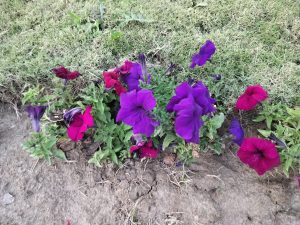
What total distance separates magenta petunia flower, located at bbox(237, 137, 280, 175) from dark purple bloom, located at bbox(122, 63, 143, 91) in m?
0.68

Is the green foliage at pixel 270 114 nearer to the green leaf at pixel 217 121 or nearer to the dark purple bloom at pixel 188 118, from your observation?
the green leaf at pixel 217 121

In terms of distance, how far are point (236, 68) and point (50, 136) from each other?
1.39m

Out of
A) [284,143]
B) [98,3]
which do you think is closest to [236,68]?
[284,143]

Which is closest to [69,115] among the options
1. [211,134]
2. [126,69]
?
[126,69]

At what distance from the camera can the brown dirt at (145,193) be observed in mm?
2070

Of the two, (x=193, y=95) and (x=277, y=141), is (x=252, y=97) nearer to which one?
(x=277, y=141)

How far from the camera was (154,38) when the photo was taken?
2.81 meters

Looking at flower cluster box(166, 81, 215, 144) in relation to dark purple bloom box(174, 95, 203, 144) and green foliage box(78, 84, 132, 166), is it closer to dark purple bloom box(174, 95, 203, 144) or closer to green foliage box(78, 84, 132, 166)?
dark purple bloom box(174, 95, 203, 144)

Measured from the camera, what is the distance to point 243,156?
6.36ft

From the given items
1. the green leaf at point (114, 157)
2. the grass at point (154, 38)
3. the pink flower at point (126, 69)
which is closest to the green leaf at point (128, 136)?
the green leaf at point (114, 157)

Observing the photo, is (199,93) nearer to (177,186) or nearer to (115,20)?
(177,186)

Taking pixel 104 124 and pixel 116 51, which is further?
pixel 116 51

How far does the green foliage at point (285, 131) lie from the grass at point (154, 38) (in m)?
0.18

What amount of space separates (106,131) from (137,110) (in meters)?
0.44
